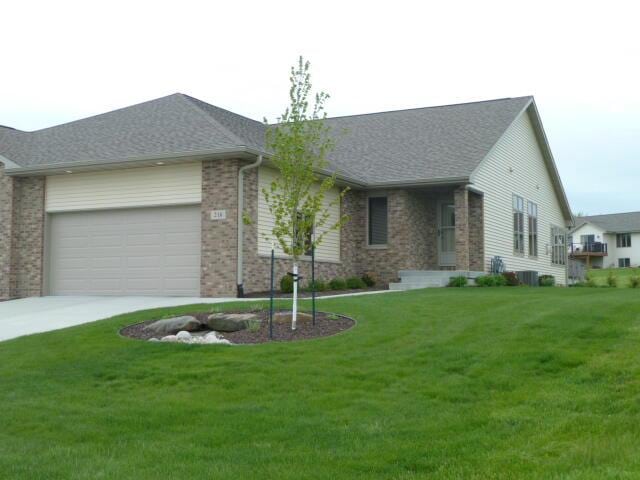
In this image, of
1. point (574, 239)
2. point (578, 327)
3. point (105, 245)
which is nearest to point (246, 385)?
point (578, 327)

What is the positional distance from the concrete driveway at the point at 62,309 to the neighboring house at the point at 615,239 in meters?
53.2

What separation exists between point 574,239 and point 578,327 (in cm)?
6477

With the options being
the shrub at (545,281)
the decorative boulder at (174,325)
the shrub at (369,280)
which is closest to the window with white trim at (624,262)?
the shrub at (545,281)

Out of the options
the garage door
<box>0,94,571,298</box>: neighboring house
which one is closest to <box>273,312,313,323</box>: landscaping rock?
<box>0,94,571,298</box>: neighboring house

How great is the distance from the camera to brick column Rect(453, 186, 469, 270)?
2256 centimetres

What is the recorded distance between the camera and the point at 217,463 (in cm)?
634

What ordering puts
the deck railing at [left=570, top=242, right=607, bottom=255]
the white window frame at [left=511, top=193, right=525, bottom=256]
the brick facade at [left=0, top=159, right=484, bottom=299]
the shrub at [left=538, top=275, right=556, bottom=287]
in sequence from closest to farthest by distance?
the brick facade at [left=0, top=159, right=484, bottom=299] → the white window frame at [left=511, top=193, right=525, bottom=256] → the shrub at [left=538, top=275, right=556, bottom=287] → the deck railing at [left=570, top=242, right=607, bottom=255]

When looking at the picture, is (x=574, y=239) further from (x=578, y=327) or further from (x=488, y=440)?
(x=488, y=440)

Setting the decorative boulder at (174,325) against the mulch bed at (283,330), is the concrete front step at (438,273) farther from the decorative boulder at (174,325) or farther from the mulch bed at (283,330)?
the decorative boulder at (174,325)

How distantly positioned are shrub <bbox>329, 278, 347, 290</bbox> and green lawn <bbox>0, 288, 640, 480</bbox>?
9060 millimetres

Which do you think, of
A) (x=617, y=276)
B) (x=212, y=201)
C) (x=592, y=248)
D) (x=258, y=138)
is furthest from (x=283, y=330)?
(x=592, y=248)

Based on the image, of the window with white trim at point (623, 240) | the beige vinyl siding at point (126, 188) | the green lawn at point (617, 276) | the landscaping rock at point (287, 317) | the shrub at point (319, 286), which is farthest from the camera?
the window with white trim at point (623, 240)

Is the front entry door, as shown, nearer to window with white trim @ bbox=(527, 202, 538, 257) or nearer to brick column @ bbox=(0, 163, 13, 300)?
window with white trim @ bbox=(527, 202, 538, 257)

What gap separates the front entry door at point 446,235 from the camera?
25.1 meters
